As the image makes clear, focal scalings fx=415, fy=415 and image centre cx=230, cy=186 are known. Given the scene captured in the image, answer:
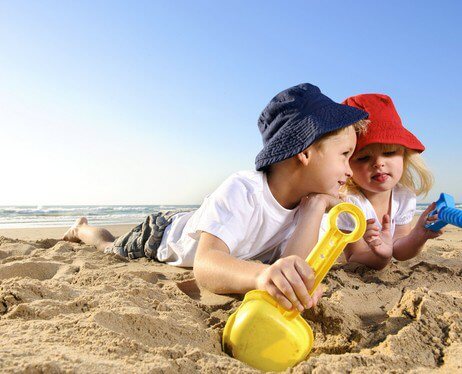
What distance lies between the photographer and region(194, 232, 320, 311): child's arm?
1.34 m

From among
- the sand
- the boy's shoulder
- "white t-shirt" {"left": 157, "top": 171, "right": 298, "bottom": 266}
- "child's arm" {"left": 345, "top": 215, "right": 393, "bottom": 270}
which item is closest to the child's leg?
"white t-shirt" {"left": 157, "top": 171, "right": 298, "bottom": 266}

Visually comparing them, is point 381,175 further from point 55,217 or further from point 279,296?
point 55,217

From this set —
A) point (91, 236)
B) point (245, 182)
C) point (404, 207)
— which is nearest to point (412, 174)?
point (404, 207)

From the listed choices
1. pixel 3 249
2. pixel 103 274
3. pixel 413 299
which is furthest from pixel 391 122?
pixel 3 249

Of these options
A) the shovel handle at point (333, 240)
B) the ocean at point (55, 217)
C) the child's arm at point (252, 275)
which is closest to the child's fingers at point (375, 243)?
the child's arm at point (252, 275)

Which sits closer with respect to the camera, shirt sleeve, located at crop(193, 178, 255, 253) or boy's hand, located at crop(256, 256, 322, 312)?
boy's hand, located at crop(256, 256, 322, 312)

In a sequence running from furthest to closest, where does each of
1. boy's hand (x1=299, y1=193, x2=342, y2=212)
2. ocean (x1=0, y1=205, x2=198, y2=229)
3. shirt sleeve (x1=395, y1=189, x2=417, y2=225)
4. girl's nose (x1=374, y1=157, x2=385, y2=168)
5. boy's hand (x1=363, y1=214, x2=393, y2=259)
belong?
ocean (x1=0, y1=205, x2=198, y2=229) < shirt sleeve (x1=395, y1=189, x2=417, y2=225) < girl's nose (x1=374, y1=157, x2=385, y2=168) < boy's hand (x1=363, y1=214, x2=393, y2=259) < boy's hand (x1=299, y1=193, x2=342, y2=212)

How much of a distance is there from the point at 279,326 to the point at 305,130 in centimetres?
123

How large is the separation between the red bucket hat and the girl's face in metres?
0.08

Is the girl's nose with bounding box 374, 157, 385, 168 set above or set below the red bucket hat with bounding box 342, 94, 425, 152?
below

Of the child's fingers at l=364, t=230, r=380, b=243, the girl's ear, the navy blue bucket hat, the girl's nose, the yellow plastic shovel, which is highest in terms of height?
the navy blue bucket hat

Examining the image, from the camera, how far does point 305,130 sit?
89.3 inches

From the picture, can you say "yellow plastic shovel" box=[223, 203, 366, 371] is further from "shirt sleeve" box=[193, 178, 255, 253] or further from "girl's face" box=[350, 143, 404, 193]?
"girl's face" box=[350, 143, 404, 193]

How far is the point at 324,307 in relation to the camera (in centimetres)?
169
